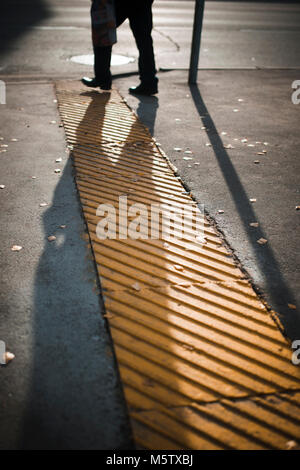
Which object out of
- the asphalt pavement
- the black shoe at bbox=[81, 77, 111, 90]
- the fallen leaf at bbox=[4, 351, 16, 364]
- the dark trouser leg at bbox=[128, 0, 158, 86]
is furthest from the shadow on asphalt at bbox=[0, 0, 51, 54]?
the fallen leaf at bbox=[4, 351, 16, 364]

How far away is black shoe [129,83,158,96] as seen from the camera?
22.7 feet

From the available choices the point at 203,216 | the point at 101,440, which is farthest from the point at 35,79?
the point at 101,440

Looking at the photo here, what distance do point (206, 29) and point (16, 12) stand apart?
6.63m

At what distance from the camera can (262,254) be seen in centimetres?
322

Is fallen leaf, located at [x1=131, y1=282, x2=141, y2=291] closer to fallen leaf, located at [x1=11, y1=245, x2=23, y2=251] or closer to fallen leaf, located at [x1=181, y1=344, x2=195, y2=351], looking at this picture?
fallen leaf, located at [x1=181, y1=344, x2=195, y2=351]

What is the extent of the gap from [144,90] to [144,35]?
88 centimetres

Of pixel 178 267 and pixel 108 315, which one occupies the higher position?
pixel 178 267

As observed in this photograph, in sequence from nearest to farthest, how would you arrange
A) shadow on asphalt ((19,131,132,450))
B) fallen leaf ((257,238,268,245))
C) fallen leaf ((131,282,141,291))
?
shadow on asphalt ((19,131,132,450)) < fallen leaf ((131,282,141,291)) < fallen leaf ((257,238,268,245))

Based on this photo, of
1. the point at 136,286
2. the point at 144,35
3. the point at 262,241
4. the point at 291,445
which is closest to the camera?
the point at 291,445

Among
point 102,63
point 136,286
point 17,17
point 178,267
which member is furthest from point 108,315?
point 17,17

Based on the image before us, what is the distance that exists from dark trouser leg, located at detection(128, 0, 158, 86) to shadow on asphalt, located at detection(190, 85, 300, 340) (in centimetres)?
213

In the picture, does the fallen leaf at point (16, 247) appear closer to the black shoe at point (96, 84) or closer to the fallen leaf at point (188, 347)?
the fallen leaf at point (188, 347)

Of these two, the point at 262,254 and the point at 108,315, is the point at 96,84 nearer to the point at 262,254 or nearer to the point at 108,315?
the point at 262,254

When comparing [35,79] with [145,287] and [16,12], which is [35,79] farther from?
[16,12]
